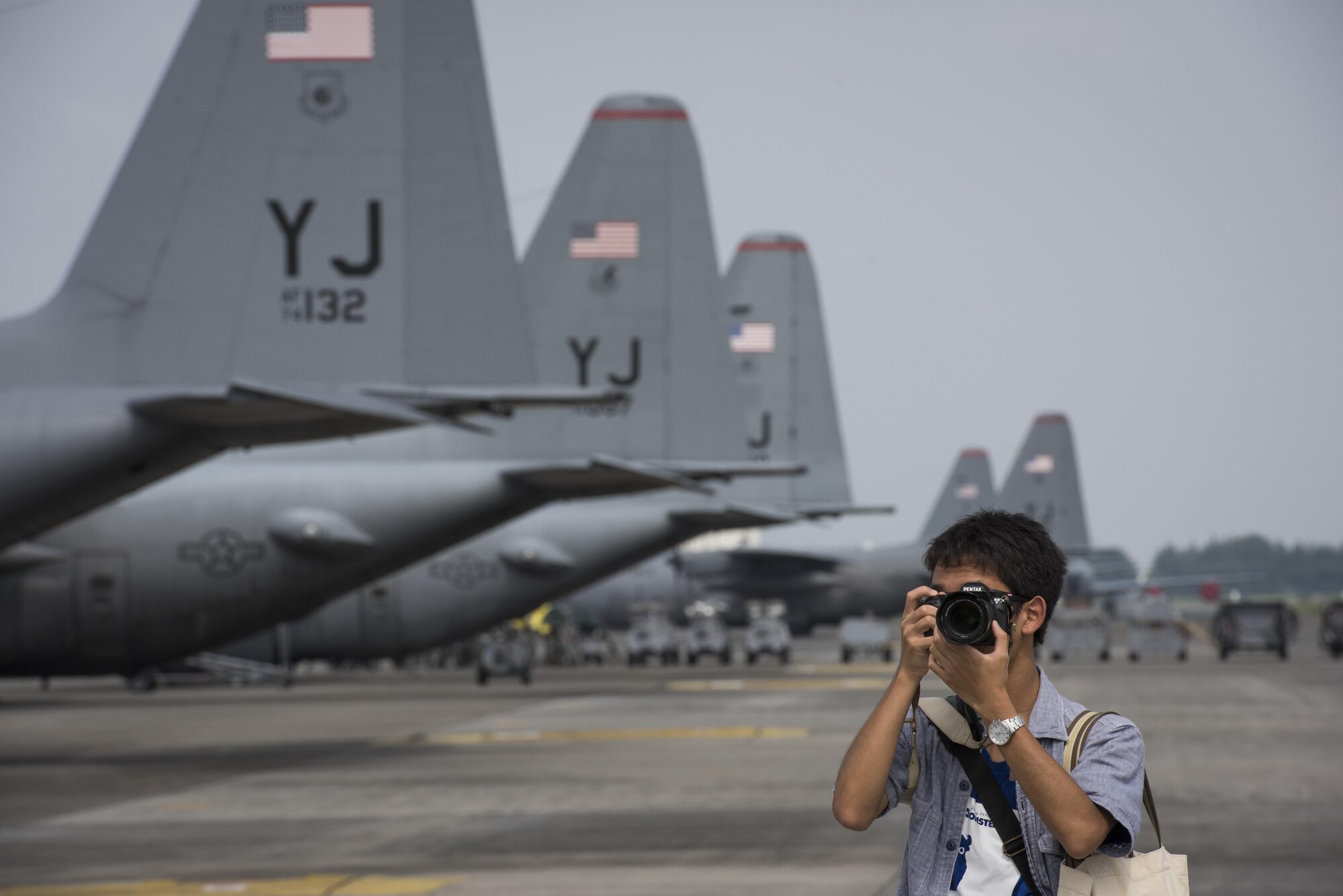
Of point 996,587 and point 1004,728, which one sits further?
point 996,587

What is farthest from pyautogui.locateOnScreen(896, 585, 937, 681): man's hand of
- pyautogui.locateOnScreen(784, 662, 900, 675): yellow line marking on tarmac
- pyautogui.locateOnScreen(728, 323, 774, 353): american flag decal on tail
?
pyautogui.locateOnScreen(728, 323, 774, 353): american flag decal on tail

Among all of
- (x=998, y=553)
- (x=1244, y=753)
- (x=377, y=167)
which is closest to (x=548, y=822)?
(x=377, y=167)

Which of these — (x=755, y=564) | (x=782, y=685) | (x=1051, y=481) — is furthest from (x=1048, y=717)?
(x=1051, y=481)

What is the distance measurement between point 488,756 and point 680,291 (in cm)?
1290

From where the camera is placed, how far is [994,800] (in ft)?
10.8

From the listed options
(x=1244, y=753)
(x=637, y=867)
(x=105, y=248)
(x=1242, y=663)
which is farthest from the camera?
(x=1242, y=663)

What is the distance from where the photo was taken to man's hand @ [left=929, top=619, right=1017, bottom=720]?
118 inches

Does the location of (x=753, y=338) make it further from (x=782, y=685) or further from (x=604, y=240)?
(x=604, y=240)

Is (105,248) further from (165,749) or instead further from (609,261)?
(609,261)

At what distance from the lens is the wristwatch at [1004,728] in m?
3.02

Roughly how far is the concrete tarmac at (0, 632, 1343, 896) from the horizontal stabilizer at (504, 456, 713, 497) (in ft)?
11.6

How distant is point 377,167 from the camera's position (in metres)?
17.3

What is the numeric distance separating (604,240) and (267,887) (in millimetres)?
20702

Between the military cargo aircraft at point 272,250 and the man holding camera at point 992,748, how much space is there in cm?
1291
